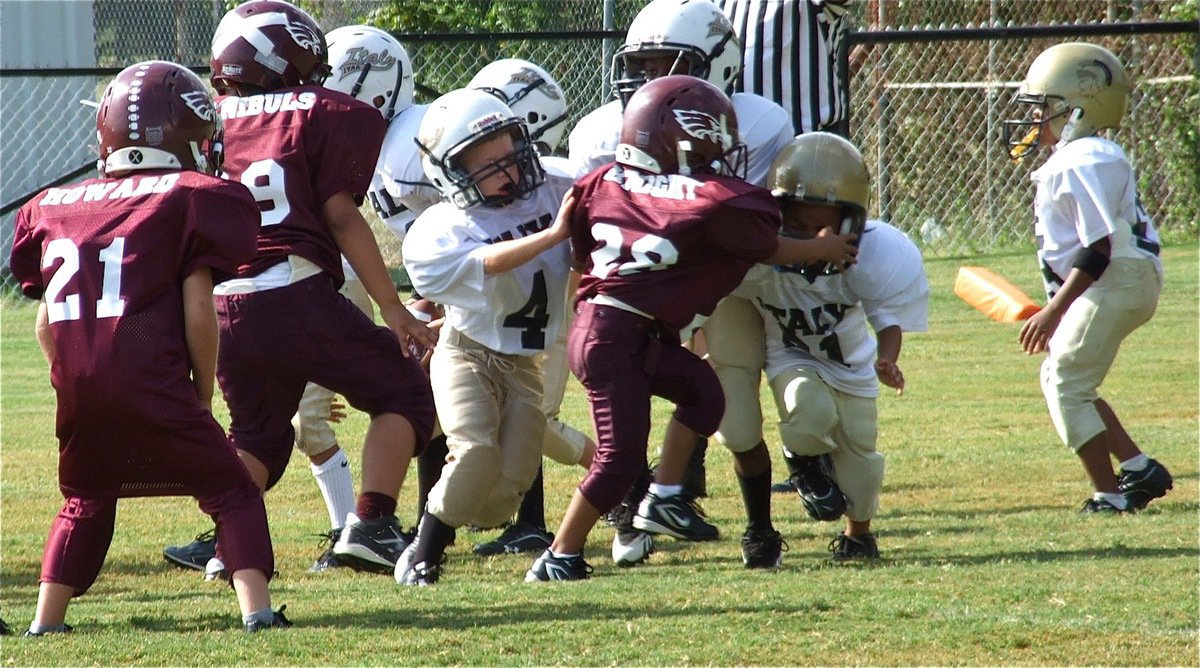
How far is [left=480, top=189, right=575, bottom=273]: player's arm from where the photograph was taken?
5.12 m

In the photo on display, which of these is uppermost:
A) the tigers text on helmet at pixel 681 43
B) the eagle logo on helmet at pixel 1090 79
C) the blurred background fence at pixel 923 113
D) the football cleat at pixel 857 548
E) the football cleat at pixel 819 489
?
the tigers text on helmet at pixel 681 43

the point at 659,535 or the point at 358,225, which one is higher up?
the point at 358,225

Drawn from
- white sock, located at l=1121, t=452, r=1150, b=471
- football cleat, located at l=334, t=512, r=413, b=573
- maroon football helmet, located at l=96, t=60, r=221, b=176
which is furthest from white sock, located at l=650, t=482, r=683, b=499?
maroon football helmet, located at l=96, t=60, r=221, b=176

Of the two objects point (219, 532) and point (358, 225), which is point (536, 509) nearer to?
point (358, 225)

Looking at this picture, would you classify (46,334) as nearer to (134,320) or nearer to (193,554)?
(134,320)

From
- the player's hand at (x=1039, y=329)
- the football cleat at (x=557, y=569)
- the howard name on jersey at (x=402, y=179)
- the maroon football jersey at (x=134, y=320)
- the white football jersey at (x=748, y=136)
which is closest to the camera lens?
the maroon football jersey at (x=134, y=320)

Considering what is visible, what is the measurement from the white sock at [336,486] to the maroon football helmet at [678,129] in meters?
1.79

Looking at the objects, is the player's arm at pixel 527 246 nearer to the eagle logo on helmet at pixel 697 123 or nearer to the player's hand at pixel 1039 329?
the eagle logo on helmet at pixel 697 123

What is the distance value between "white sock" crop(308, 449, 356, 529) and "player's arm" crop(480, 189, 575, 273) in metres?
1.32

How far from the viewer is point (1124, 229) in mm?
6633

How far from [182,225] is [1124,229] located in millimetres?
3982

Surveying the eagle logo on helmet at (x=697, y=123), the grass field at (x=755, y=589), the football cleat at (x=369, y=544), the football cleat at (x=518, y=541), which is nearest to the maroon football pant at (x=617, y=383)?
the grass field at (x=755, y=589)

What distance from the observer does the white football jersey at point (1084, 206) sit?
6.38m

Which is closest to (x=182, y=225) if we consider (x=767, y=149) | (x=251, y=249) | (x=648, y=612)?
(x=251, y=249)
